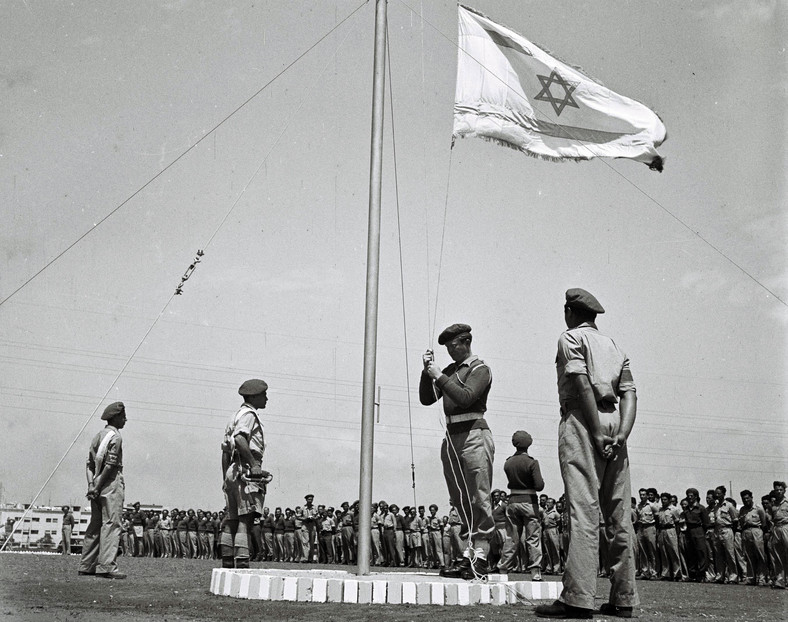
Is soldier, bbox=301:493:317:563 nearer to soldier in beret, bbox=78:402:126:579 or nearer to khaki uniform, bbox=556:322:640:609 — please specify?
soldier in beret, bbox=78:402:126:579

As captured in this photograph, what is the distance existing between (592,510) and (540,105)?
17.5 ft

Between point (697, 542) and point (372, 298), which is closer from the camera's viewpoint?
point (372, 298)

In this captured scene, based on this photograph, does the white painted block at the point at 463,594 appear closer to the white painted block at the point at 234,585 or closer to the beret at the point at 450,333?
the white painted block at the point at 234,585

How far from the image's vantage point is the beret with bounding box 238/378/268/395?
28.1ft

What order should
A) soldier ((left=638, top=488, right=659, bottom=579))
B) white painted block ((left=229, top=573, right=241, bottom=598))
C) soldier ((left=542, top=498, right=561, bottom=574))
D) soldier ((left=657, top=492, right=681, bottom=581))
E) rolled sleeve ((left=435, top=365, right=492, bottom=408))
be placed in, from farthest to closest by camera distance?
soldier ((left=542, top=498, right=561, bottom=574))
soldier ((left=638, top=488, right=659, bottom=579))
soldier ((left=657, top=492, right=681, bottom=581))
rolled sleeve ((left=435, top=365, right=492, bottom=408))
white painted block ((left=229, top=573, right=241, bottom=598))

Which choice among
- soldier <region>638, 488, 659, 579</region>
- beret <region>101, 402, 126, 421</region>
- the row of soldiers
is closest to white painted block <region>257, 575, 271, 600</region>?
beret <region>101, 402, 126, 421</region>

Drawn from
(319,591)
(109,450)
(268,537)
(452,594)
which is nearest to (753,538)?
(452,594)

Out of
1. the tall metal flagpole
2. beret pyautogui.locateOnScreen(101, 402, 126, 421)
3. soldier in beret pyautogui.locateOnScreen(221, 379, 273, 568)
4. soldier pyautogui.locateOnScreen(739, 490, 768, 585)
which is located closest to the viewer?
the tall metal flagpole

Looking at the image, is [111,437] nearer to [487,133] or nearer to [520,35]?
[487,133]

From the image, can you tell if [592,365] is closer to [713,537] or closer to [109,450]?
Answer: [109,450]

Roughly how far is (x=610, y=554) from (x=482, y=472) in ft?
5.85

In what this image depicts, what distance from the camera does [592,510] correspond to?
209 inches

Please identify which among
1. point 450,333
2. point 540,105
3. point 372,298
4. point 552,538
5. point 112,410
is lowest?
point 552,538

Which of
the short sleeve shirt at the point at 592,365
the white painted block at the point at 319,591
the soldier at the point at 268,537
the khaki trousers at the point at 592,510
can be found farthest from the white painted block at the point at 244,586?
the soldier at the point at 268,537
